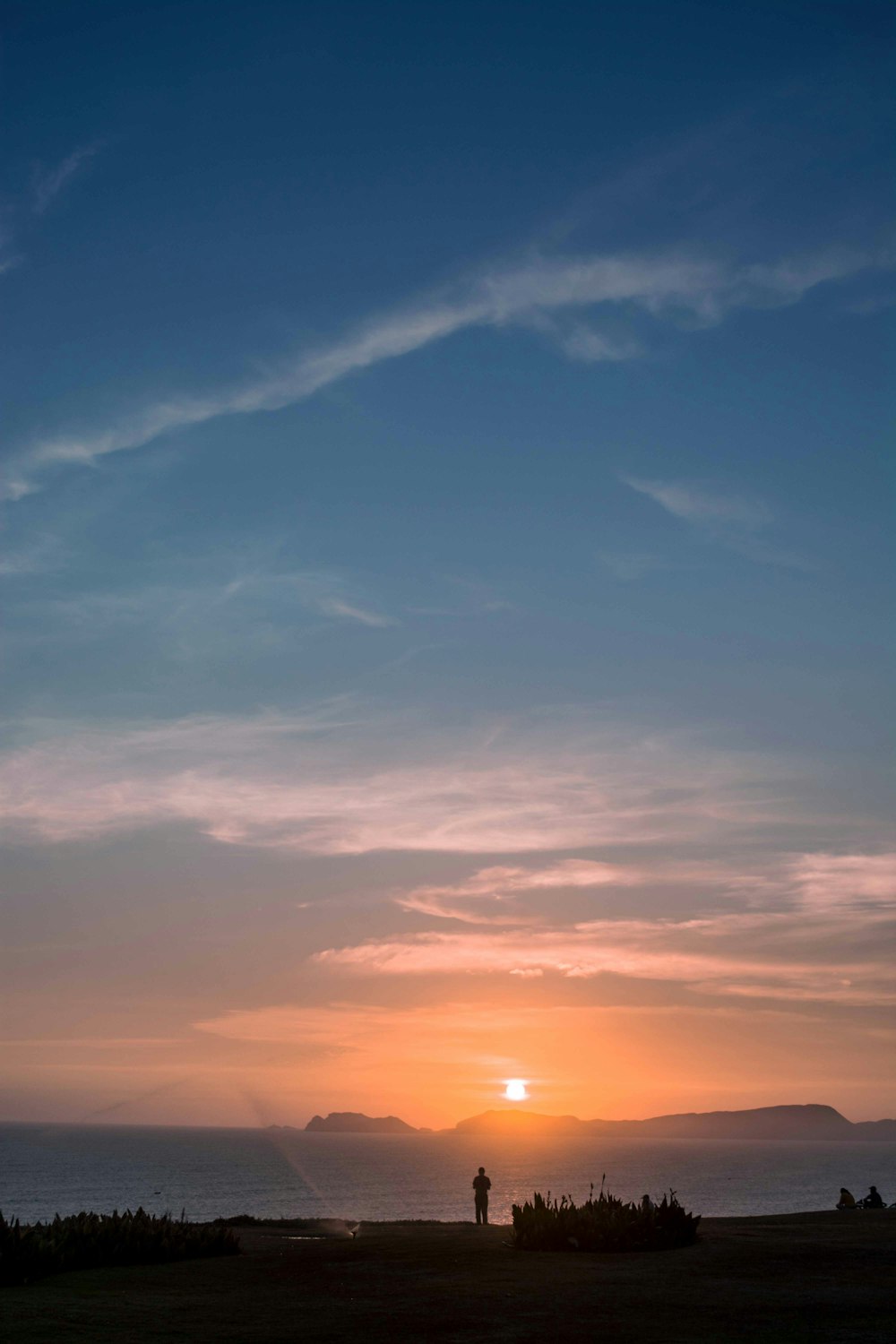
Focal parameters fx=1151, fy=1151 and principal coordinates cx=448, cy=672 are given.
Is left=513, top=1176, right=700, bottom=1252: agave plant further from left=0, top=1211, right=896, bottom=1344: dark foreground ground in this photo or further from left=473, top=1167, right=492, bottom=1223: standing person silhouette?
left=473, top=1167, right=492, bottom=1223: standing person silhouette

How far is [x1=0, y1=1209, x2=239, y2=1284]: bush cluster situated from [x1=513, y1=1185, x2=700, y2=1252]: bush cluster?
19.3 feet

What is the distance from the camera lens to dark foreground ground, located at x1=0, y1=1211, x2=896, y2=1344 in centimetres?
1316

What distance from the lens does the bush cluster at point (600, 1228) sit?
71.7 feet

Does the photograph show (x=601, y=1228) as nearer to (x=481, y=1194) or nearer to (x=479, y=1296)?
(x=479, y=1296)

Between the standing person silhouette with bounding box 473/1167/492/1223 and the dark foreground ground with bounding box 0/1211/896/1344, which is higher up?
the dark foreground ground with bounding box 0/1211/896/1344

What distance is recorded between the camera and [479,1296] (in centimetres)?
1592

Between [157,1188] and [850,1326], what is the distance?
147 m

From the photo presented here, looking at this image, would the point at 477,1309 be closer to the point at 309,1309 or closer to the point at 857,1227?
the point at 309,1309

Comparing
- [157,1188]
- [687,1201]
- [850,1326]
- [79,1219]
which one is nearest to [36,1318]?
[79,1219]

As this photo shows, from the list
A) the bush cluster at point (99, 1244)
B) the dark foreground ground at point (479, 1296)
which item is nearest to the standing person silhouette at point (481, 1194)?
the dark foreground ground at point (479, 1296)

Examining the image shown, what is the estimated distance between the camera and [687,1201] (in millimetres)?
134000

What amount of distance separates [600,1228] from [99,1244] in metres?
9.30

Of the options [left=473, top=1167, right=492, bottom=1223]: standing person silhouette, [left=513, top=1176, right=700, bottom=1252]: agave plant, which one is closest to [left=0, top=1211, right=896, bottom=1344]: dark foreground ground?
[left=513, top=1176, right=700, bottom=1252]: agave plant

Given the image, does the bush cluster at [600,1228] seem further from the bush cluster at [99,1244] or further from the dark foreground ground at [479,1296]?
the bush cluster at [99,1244]
